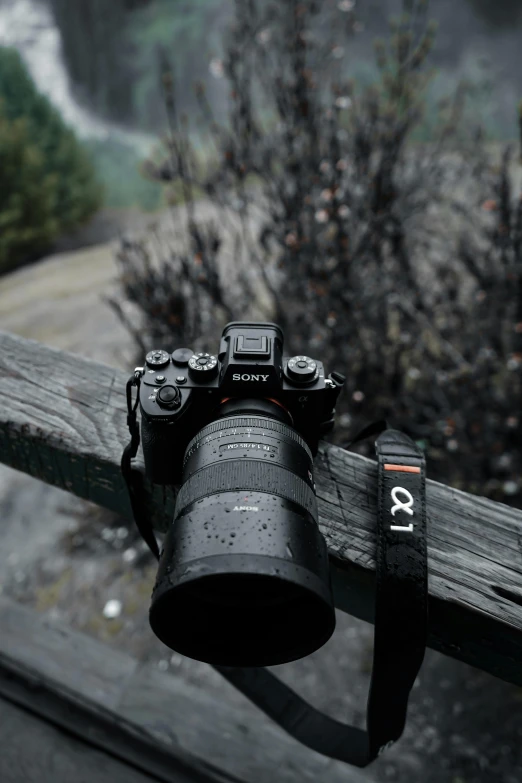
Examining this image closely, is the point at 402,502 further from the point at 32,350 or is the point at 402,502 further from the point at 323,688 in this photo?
the point at 323,688

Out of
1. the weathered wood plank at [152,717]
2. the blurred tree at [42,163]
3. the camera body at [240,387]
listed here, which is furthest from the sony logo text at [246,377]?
the blurred tree at [42,163]

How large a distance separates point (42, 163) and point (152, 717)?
9114 millimetres

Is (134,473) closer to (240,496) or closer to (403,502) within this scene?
(240,496)

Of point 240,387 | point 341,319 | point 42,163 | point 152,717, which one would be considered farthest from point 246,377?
point 42,163

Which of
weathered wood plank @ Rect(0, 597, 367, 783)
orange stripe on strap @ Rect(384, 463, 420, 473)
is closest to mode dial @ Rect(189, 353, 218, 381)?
orange stripe on strap @ Rect(384, 463, 420, 473)

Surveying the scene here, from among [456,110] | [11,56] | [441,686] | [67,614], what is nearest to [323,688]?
[441,686]

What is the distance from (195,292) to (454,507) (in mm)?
2167

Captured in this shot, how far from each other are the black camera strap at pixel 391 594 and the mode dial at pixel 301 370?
149 millimetres

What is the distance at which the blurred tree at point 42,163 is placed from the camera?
8578 mm

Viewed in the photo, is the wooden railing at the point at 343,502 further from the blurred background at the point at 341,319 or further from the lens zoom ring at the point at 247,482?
the blurred background at the point at 341,319

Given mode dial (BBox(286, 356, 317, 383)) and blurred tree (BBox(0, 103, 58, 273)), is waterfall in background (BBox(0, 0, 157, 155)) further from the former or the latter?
mode dial (BBox(286, 356, 317, 383))

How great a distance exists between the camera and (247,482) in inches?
32.4

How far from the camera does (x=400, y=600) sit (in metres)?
0.76

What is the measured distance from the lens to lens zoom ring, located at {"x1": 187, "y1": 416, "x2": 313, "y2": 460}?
0.92 metres
